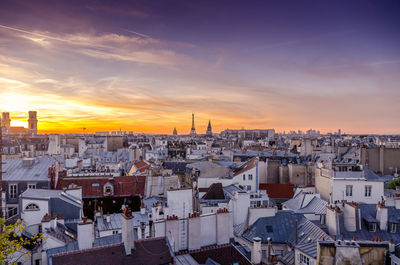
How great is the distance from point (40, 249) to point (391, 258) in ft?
52.7

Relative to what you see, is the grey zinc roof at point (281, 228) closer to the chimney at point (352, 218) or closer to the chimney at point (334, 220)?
the chimney at point (334, 220)

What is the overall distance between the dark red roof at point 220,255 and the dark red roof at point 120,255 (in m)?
1.63

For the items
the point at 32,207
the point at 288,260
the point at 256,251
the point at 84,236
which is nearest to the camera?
the point at 84,236

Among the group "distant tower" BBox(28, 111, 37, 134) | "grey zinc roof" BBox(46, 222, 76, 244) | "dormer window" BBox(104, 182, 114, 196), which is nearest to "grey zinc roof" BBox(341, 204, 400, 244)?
"grey zinc roof" BBox(46, 222, 76, 244)

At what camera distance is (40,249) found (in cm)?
1672

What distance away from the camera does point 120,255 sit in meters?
12.3

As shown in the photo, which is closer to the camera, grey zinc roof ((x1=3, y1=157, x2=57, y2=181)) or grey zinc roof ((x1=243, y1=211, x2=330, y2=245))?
grey zinc roof ((x1=243, y1=211, x2=330, y2=245))

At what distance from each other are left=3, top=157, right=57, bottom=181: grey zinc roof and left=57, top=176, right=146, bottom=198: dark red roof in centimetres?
179

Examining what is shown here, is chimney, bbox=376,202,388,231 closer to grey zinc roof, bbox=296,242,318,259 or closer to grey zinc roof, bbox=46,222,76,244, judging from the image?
grey zinc roof, bbox=296,242,318,259

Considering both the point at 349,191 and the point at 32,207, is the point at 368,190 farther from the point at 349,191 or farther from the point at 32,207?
the point at 32,207

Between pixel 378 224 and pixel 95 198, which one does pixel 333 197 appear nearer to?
pixel 378 224

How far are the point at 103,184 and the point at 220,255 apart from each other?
20.6 meters

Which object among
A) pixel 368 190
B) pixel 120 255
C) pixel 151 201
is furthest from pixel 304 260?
pixel 368 190

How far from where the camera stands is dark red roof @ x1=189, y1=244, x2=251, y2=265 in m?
13.8
